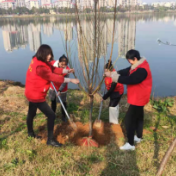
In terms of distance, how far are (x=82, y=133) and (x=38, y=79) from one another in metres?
1.44

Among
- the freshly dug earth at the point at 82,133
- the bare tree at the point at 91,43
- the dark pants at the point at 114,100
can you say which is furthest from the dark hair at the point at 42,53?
the dark pants at the point at 114,100

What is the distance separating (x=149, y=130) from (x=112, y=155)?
116 centimetres

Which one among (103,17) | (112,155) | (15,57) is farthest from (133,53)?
(15,57)

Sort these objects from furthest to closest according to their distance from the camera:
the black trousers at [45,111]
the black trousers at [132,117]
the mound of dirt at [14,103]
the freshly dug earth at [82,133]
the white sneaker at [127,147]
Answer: the mound of dirt at [14,103], the freshly dug earth at [82,133], the white sneaker at [127,147], the black trousers at [45,111], the black trousers at [132,117]

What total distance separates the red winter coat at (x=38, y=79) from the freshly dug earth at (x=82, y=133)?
90cm

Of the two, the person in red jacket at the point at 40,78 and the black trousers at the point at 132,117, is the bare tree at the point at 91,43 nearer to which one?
the person in red jacket at the point at 40,78

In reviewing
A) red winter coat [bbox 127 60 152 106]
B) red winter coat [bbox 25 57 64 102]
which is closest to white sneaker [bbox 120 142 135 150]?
red winter coat [bbox 127 60 152 106]

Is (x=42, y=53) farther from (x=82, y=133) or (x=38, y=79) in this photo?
(x=82, y=133)

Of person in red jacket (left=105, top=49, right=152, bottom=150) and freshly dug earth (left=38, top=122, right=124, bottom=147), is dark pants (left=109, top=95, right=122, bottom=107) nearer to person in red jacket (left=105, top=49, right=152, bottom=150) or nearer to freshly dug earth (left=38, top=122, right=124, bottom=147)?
freshly dug earth (left=38, top=122, right=124, bottom=147)

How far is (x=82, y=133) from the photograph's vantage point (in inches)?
139

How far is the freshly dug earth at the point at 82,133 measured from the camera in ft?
10.8

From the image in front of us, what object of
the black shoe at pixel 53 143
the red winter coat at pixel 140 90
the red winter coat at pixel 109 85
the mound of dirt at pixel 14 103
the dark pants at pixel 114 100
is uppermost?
the red winter coat at pixel 140 90

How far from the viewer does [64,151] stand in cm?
288

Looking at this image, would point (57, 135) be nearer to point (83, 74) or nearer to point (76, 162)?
point (76, 162)
